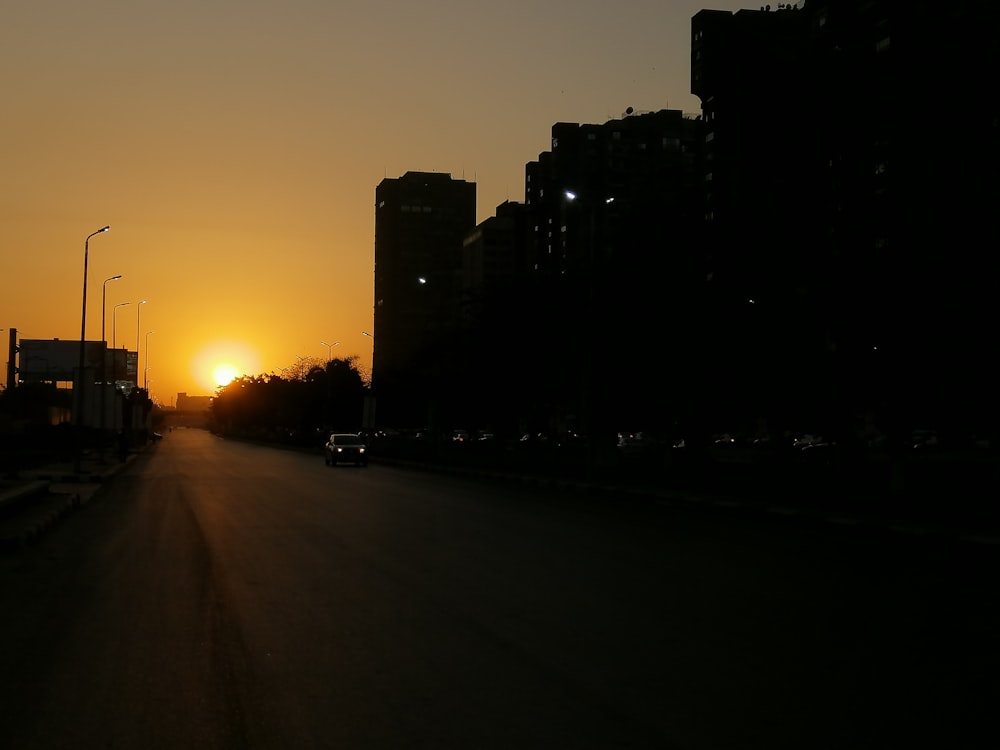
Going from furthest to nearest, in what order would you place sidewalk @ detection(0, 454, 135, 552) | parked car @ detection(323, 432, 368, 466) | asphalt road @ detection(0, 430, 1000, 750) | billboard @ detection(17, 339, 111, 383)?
billboard @ detection(17, 339, 111, 383), parked car @ detection(323, 432, 368, 466), sidewalk @ detection(0, 454, 135, 552), asphalt road @ detection(0, 430, 1000, 750)

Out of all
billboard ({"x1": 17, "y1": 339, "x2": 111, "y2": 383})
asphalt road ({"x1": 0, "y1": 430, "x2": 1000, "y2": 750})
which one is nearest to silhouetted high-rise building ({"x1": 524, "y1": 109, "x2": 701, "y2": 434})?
asphalt road ({"x1": 0, "y1": 430, "x2": 1000, "y2": 750})

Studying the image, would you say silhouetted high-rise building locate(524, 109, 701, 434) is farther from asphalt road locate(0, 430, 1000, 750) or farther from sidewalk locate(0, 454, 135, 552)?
asphalt road locate(0, 430, 1000, 750)


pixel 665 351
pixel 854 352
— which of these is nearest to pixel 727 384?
pixel 665 351

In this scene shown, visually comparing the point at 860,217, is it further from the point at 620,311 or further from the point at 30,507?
the point at 30,507

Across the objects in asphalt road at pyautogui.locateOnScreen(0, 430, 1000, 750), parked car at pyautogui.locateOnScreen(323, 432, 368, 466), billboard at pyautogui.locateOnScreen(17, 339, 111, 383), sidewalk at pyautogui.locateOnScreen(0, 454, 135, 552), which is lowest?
asphalt road at pyautogui.locateOnScreen(0, 430, 1000, 750)

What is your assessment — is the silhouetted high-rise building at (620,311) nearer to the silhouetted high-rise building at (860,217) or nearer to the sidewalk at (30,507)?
the silhouetted high-rise building at (860,217)

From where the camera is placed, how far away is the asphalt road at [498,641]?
702 cm

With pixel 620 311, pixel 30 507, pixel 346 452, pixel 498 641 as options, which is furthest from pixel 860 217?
pixel 346 452

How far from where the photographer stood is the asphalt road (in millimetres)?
7023

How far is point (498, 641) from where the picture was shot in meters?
9.88

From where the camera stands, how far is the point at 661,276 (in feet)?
139

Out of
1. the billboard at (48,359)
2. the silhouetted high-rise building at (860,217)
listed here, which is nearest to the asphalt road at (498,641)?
the silhouetted high-rise building at (860,217)

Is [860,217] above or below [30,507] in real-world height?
→ above

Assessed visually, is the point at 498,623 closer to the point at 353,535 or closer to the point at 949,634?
the point at 949,634
